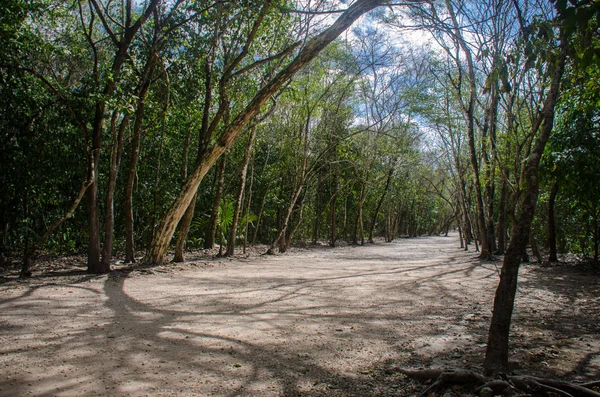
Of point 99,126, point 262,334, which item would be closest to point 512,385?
point 262,334

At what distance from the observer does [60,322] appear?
4922 mm

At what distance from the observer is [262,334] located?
4.68 m

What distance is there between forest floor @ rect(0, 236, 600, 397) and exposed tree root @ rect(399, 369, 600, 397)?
0.13 m

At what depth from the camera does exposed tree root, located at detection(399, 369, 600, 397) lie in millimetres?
2783

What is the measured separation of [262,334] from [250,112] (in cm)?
599

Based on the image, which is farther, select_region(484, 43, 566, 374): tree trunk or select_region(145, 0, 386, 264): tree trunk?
select_region(145, 0, 386, 264): tree trunk

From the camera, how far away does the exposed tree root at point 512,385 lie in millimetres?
2783

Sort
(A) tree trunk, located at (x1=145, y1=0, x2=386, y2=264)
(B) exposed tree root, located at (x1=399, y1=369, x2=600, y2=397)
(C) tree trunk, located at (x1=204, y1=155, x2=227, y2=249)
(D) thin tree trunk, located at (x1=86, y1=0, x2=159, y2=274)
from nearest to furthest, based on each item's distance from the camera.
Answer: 1. (B) exposed tree root, located at (x1=399, y1=369, x2=600, y2=397)
2. (D) thin tree trunk, located at (x1=86, y1=0, x2=159, y2=274)
3. (A) tree trunk, located at (x1=145, y1=0, x2=386, y2=264)
4. (C) tree trunk, located at (x1=204, y1=155, x2=227, y2=249)

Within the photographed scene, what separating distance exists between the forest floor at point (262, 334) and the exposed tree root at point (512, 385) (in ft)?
0.44

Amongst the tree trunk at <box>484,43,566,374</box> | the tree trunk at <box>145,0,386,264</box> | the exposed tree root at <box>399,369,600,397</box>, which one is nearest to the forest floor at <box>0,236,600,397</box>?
the exposed tree root at <box>399,369,600,397</box>

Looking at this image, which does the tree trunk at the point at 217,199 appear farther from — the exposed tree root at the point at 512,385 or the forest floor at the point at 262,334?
the exposed tree root at the point at 512,385

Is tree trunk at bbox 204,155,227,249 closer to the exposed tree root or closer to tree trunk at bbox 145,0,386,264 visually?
tree trunk at bbox 145,0,386,264

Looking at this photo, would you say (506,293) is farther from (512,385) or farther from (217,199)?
(217,199)

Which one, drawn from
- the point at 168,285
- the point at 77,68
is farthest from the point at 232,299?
the point at 77,68
